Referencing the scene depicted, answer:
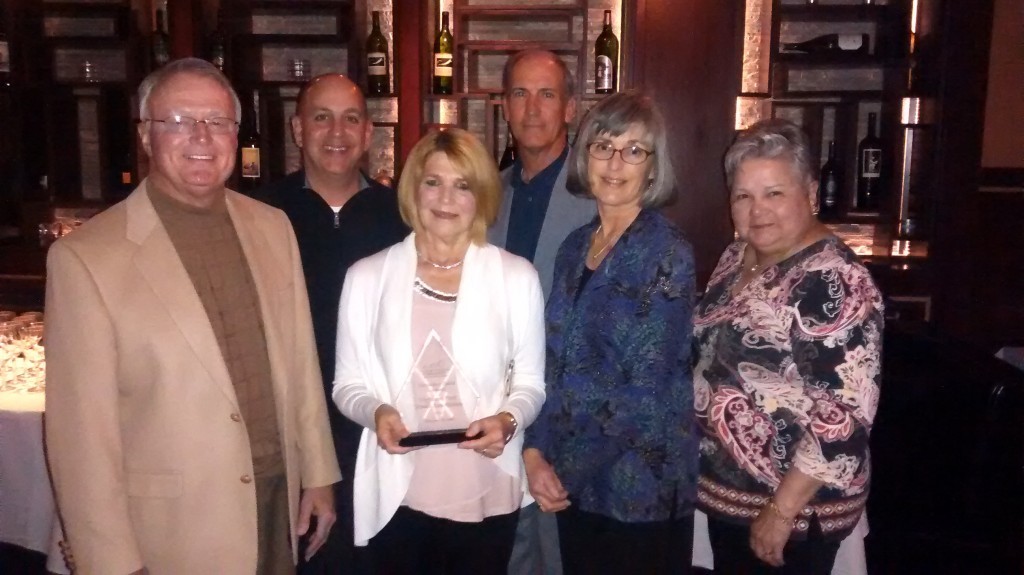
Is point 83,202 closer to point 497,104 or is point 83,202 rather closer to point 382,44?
point 382,44

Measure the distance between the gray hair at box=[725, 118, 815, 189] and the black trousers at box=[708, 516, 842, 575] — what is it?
A: 0.75 m

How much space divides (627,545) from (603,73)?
2.56 metres

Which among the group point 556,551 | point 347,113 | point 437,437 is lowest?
point 556,551

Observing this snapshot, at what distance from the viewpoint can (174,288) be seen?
4.58ft

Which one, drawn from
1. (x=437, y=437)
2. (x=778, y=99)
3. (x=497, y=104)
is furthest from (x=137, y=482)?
(x=778, y=99)

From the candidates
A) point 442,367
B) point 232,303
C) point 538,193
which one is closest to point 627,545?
point 442,367

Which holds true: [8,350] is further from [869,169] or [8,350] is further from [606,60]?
[869,169]

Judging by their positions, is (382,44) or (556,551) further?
(382,44)

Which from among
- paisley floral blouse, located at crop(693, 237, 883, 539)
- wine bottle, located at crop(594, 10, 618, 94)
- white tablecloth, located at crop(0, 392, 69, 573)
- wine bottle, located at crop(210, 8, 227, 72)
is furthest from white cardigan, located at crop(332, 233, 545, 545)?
wine bottle, located at crop(210, 8, 227, 72)

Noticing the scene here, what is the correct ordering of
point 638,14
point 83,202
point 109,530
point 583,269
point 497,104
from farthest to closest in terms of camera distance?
1. point 83,202
2. point 497,104
3. point 638,14
4. point 583,269
5. point 109,530

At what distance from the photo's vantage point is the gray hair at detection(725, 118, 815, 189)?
1.61 m

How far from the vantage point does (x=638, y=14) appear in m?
3.39

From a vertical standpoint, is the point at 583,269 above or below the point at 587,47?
below

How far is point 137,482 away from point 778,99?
10.9ft
